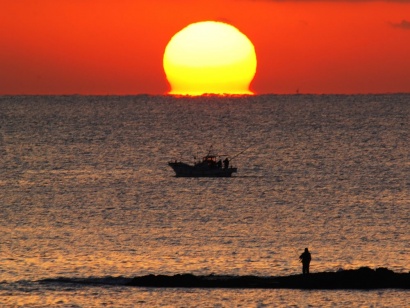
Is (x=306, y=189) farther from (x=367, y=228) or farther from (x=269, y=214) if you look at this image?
(x=367, y=228)

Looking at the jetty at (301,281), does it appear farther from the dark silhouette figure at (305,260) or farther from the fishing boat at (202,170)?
the fishing boat at (202,170)

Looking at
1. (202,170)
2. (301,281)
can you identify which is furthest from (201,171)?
(301,281)

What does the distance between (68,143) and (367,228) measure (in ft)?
316

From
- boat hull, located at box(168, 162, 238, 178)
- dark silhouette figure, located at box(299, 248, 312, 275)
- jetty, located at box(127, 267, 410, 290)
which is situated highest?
boat hull, located at box(168, 162, 238, 178)

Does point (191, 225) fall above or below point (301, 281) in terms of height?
above

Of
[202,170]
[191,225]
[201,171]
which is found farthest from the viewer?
[201,171]

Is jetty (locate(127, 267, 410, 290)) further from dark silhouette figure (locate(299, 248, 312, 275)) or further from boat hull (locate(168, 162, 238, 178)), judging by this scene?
boat hull (locate(168, 162, 238, 178))

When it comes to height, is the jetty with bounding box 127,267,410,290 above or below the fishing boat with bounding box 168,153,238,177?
below

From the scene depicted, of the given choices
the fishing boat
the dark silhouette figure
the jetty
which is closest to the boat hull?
the fishing boat

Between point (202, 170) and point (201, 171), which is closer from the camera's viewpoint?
point (202, 170)

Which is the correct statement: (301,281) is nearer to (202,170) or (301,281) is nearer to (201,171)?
(202,170)

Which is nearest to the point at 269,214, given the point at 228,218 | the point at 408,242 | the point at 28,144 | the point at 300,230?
the point at 228,218

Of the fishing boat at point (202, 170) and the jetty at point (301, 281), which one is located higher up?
the fishing boat at point (202, 170)

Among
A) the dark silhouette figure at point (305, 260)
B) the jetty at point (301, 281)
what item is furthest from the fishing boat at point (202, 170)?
the dark silhouette figure at point (305, 260)
